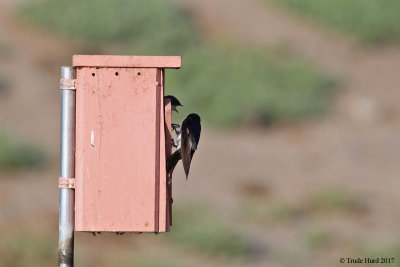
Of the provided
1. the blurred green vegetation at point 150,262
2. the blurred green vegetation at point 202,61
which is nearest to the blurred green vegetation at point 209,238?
the blurred green vegetation at point 150,262

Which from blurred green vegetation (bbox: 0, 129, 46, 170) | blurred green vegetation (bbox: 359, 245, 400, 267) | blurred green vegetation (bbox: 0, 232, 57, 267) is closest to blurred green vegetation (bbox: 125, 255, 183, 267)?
blurred green vegetation (bbox: 0, 232, 57, 267)

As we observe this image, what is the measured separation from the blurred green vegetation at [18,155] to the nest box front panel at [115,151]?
35.3 feet

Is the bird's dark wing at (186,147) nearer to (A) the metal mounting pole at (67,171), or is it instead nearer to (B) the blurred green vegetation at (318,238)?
(A) the metal mounting pole at (67,171)

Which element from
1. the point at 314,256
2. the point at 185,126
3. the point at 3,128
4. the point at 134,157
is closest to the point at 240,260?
the point at 314,256

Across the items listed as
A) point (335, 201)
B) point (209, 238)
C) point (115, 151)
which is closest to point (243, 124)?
point (335, 201)

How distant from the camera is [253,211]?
1528cm

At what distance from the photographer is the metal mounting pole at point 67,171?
18.4 ft

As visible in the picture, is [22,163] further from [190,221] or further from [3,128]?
[190,221]

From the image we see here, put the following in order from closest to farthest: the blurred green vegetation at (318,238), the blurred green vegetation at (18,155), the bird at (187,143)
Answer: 1. the bird at (187,143)
2. the blurred green vegetation at (318,238)
3. the blurred green vegetation at (18,155)

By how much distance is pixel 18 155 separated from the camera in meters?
16.4

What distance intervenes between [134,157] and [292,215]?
32.6 ft

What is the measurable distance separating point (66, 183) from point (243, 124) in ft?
43.6

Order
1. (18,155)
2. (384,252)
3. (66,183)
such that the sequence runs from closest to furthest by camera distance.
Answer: (66,183), (384,252), (18,155)

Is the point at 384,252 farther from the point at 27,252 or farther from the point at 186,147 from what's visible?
the point at 186,147
